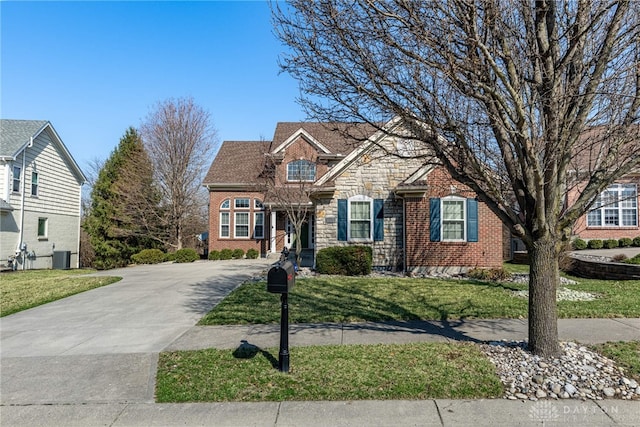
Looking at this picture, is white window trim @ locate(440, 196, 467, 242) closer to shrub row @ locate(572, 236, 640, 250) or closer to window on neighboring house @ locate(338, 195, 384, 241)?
window on neighboring house @ locate(338, 195, 384, 241)

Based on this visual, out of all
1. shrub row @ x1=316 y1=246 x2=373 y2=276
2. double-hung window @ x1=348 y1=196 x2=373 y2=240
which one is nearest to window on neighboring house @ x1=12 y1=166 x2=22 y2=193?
shrub row @ x1=316 y1=246 x2=373 y2=276

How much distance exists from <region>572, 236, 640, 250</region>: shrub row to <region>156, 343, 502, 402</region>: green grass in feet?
65.4

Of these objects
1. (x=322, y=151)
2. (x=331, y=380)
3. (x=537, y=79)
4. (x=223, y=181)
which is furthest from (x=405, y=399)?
(x=223, y=181)

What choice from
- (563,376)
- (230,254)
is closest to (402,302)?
(563,376)

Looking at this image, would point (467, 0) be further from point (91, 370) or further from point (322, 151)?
point (322, 151)

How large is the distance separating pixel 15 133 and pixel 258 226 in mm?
14034

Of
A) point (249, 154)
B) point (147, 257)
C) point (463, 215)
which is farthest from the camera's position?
point (249, 154)

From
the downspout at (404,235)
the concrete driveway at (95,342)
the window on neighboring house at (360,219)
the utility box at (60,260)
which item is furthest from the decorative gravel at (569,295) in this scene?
the utility box at (60,260)

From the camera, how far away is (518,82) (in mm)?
4449

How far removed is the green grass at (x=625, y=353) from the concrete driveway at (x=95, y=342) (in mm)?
5531

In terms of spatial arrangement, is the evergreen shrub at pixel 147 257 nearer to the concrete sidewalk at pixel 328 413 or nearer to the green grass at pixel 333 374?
the green grass at pixel 333 374

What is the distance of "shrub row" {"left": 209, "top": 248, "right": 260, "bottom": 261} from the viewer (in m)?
23.0

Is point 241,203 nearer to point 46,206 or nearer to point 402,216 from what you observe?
point 46,206

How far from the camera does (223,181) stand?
24.2m
